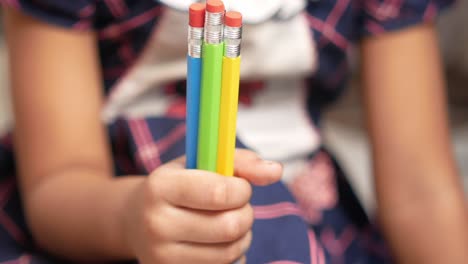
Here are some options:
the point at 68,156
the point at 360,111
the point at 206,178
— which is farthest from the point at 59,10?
the point at 360,111

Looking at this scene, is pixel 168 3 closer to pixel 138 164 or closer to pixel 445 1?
pixel 138 164

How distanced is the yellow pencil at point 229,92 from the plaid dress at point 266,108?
0.29ft

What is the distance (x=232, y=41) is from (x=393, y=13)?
285mm

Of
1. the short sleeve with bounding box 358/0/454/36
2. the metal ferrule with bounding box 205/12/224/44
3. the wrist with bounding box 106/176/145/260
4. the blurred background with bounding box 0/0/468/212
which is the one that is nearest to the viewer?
the metal ferrule with bounding box 205/12/224/44

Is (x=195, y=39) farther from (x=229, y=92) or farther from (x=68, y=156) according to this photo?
(x=68, y=156)

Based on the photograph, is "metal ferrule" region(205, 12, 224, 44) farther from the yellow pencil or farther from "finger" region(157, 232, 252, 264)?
"finger" region(157, 232, 252, 264)

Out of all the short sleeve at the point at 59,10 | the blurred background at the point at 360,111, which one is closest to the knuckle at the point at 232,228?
the short sleeve at the point at 59,10

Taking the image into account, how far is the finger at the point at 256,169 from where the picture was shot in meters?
0.31

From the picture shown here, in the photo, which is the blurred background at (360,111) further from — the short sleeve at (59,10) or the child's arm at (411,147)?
the short sleeve at (59,10)

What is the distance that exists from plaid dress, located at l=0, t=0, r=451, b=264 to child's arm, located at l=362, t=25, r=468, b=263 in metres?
0.02

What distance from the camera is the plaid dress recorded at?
405mm

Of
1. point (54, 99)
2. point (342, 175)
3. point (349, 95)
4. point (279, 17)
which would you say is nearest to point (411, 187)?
point (342, 175)

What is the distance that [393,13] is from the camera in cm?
51

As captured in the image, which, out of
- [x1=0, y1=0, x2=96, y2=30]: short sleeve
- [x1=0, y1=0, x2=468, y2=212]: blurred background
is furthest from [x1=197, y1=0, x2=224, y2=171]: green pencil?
[x1=0, y1=0, x2=468, y2=212]: blurred background
